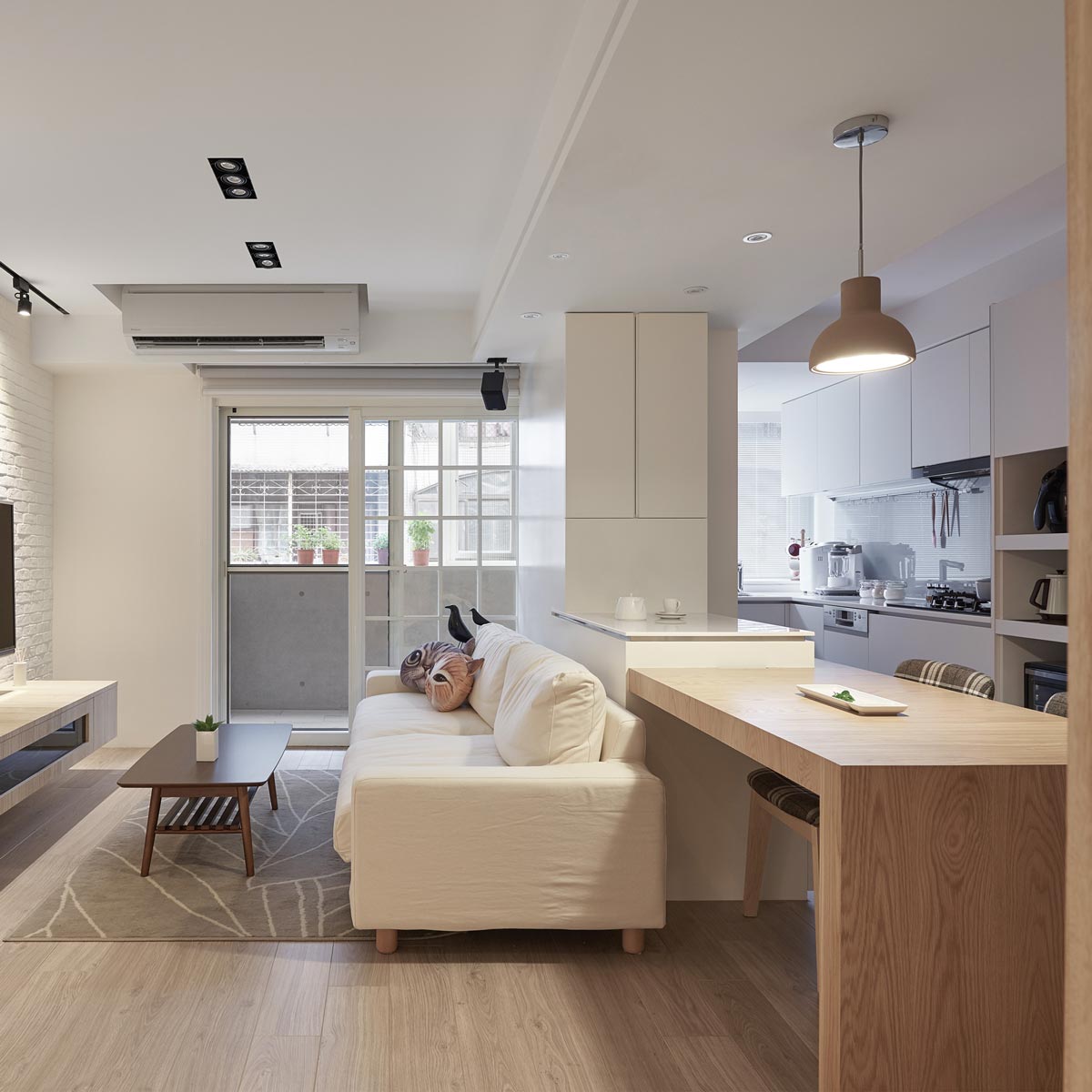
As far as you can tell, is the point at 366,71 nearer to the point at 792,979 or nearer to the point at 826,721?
the point at 826,721

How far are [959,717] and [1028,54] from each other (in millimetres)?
1479

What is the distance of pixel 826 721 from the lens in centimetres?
207

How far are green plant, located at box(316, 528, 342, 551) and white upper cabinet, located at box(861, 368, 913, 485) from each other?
13.5 ft

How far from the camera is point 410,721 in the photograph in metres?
4.08

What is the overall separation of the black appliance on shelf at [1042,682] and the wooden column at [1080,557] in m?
3.65

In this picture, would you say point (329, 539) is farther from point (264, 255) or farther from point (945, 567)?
point (945, 567)

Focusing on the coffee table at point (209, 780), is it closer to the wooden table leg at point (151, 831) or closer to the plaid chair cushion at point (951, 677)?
the wooden table leg at point (151, 831)

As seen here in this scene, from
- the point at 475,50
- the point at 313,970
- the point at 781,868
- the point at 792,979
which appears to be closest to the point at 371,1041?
the point at 313,970

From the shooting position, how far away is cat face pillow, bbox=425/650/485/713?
4.35 m

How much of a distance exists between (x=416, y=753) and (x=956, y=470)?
10.2ft

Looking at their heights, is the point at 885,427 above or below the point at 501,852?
above

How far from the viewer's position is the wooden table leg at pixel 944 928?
1.63 meters

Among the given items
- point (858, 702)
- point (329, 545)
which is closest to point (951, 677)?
point (858, 702)

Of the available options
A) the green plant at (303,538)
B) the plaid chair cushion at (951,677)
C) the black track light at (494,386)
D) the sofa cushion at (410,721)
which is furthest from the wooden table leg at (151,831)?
the green plant at (303,538)
